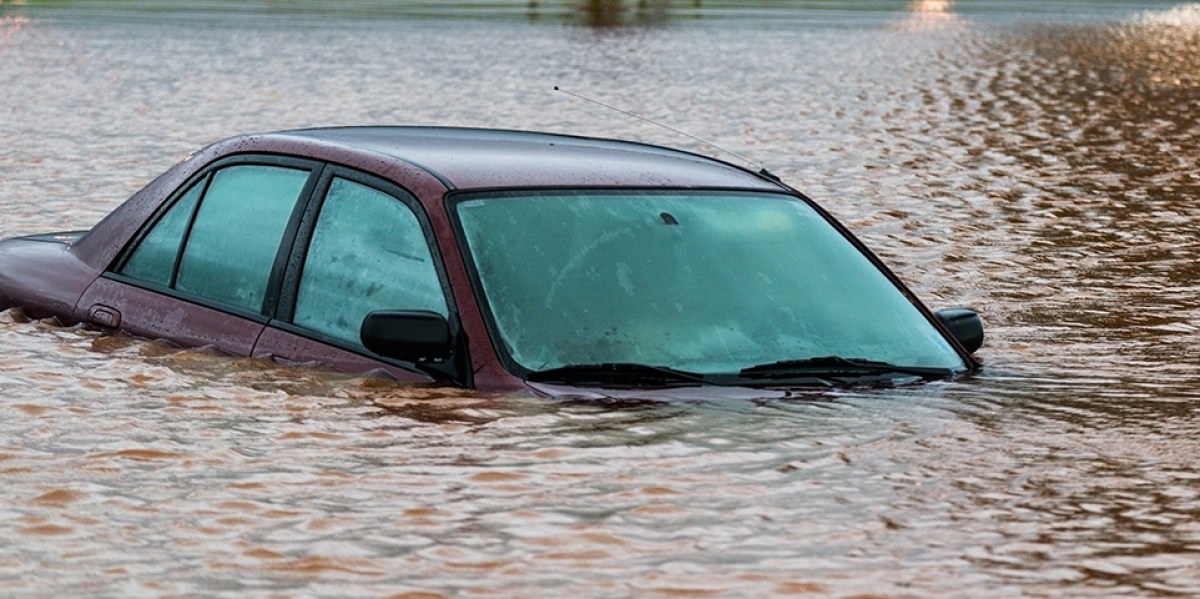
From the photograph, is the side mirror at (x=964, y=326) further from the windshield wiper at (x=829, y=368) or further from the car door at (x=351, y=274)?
the car door at (x=351, y=274)

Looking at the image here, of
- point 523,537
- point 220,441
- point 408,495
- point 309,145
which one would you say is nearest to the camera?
point 523,537

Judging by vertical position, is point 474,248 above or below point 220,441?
above

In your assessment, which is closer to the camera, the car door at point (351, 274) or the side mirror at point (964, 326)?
the car door at point (351, 274)

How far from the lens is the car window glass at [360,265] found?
6.74 m

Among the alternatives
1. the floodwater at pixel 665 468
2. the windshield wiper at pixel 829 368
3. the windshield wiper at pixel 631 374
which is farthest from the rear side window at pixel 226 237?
the windshield wiper at pixel 829 368

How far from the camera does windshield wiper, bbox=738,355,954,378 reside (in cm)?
658

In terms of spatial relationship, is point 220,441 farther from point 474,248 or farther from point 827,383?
point 827,383

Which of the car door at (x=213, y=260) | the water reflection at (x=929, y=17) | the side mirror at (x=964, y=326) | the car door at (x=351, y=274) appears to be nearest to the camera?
the car door at (x=351, y=274)

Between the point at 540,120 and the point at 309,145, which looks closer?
the point at 309,145

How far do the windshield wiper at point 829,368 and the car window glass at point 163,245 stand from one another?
2.28m

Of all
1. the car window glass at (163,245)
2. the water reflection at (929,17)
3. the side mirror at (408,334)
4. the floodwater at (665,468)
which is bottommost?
the floodwater at (665,468)

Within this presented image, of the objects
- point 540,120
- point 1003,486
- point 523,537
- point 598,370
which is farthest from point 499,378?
point 540,120

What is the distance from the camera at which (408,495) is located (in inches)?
236

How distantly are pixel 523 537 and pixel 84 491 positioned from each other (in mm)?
1414
